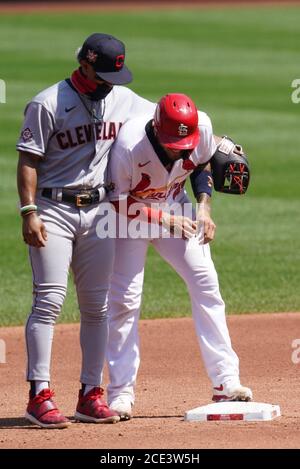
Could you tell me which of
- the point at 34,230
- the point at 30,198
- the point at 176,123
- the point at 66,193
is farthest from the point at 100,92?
the point at 34,230

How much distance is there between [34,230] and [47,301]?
0.39 metres

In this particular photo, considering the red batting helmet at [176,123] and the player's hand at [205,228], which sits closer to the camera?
the red batting helmet at [176,123]

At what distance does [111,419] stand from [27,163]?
147 cm

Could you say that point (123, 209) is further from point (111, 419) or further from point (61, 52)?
point (61, 52)

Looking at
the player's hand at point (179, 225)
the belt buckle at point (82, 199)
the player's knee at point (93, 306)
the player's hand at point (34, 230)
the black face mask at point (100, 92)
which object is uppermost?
the black face mask at point (100, 92)

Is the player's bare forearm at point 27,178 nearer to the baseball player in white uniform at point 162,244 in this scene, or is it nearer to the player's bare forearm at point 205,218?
the baseball player in white uniform at point 162,244

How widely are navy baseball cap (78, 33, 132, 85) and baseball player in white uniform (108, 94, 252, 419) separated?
0.31 metres

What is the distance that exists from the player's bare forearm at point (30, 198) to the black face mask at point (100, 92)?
0.45m

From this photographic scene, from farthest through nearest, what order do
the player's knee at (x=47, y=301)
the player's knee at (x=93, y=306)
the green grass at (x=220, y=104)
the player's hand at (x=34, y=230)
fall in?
the green grass at (x=220, y=104)
the player's knee at (x=93, y=306)
the player's knee at (x=47, y=301)
the player's hand at (x=34, y=230)

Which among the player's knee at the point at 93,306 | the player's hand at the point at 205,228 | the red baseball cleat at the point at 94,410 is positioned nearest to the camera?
the player's knee at the point at 93,306

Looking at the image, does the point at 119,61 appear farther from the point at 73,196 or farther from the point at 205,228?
the point at 205,228

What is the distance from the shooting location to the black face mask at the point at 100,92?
19.2 ft

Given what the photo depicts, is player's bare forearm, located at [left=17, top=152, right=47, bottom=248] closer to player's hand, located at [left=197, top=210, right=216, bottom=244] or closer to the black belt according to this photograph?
the black belt

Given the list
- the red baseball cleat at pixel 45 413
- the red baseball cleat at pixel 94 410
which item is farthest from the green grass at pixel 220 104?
the red baseball cleat at pixel 45 413
